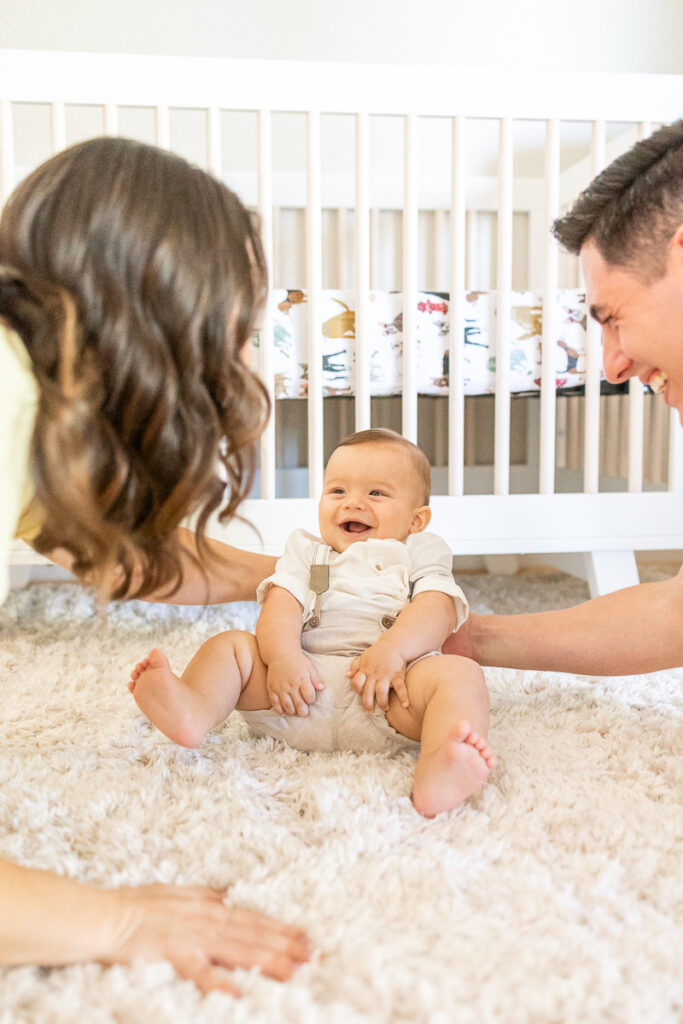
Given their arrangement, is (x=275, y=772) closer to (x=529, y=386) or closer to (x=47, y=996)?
(x=47, y=996)

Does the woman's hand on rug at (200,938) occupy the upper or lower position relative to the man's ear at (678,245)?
lower

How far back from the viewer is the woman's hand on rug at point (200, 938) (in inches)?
19.5

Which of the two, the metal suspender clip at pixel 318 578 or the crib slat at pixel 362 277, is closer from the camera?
the metal suspender clip at pixel 318 578

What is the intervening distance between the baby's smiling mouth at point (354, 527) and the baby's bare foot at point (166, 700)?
0.32 meters

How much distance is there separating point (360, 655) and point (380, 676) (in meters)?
0.07

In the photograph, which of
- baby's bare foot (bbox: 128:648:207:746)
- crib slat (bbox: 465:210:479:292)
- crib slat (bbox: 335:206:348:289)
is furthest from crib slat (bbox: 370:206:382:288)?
baby's bare foot (bbox: 128:648:207:746)

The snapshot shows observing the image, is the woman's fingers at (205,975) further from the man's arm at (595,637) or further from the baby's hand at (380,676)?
the man's arm at (595,637)

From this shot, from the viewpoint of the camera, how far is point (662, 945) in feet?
1.72

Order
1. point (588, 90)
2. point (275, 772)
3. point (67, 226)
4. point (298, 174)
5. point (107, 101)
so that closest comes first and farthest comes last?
point (67, 226), point (275, 772), point (107, 101), point (588, 90), point (298, 174)

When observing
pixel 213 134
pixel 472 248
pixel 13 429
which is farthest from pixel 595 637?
pixel 472 248

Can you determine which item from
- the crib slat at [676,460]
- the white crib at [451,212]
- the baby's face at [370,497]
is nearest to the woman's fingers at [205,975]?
the baby's face at [370,497]

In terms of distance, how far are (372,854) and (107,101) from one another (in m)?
1.16

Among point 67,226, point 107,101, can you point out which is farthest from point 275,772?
point 107,101

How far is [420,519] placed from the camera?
105 centimetres
